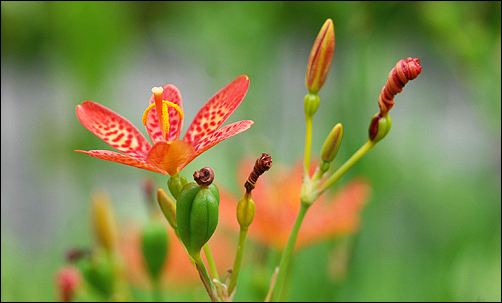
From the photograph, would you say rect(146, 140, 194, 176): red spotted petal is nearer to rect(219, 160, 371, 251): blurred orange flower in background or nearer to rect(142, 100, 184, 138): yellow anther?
rect(142, 100, 184, 138): yellow anther

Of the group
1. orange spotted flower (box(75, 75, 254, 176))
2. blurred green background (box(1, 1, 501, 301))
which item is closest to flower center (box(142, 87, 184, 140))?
orange spotted flower (box(75, 75, 254, 176))

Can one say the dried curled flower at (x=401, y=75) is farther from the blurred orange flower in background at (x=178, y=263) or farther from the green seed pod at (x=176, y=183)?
the blurred orange flower in background at (x=178, y=263)

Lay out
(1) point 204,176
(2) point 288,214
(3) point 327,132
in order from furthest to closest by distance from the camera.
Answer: (3) point 327,132, (2) point 288,214, (1) point 204,176

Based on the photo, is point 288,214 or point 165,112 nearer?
point 165,112

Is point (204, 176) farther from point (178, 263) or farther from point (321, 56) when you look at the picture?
point (178, 263)

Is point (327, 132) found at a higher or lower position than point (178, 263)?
higher

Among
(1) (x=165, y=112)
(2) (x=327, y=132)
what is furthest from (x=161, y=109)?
(2) (x=327, y=132)
